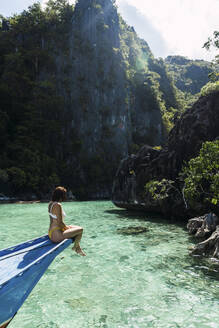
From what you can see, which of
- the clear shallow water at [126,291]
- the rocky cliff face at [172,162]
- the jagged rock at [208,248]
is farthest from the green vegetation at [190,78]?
the clear shallow water at [126,291]

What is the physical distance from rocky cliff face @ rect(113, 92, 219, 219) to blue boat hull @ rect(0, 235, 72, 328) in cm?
1202

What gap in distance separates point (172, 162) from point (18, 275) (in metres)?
17.0

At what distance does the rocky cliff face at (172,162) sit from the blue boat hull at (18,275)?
1202cm

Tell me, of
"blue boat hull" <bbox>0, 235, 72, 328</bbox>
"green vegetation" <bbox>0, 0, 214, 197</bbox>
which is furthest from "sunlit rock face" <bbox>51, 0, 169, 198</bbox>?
"blue boat hull" <bbox>0, 235, 72, 328</bbox>

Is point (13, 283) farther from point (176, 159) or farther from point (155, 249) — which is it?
point (176, 159)

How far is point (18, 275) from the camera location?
131 inches

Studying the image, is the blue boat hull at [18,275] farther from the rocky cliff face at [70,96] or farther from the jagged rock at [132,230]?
the rocky cliff face at [70,96]

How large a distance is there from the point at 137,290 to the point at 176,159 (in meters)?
14.1

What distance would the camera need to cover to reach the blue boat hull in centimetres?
326

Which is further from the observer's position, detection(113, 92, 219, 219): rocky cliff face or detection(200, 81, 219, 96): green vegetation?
detection(200, 81, 219, 96): green vegetation

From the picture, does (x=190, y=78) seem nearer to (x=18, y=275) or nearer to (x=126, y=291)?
(x=126, y=291)

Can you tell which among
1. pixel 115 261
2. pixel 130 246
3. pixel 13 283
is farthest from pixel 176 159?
pixel 13 283

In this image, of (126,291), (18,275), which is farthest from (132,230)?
(18,275)

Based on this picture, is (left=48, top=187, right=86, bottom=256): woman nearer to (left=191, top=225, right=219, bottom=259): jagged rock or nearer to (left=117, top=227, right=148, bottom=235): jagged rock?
(left=191, top=225, right=219, bottom=259): jagged rock
